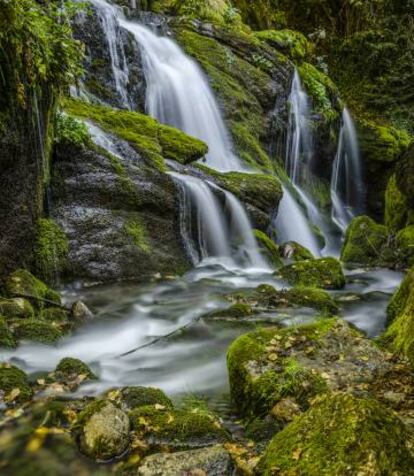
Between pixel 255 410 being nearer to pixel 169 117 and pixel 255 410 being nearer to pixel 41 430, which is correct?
pixel 41 430

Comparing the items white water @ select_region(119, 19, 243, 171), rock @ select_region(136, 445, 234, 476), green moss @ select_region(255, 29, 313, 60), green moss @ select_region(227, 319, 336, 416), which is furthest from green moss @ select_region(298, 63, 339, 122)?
rock @ select_region(136, 445, 234, 476)

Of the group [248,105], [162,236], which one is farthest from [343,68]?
[162,236]

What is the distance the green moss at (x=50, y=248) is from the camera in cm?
744

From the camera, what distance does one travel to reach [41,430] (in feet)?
11.2

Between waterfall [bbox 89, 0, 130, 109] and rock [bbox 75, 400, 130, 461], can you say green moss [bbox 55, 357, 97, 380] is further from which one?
waterfall [bbox 89, 0, 130, 109]

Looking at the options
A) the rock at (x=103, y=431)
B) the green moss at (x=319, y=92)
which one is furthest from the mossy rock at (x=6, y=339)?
the green moss at (x=319, y=92)

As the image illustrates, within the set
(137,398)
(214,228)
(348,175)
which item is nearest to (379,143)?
(348,175)

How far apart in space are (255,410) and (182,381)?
109 centimetres

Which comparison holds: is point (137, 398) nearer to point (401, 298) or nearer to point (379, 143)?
point (401, 298)

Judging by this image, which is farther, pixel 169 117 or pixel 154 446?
pixel 169 117

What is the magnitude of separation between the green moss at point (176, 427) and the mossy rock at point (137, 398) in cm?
22

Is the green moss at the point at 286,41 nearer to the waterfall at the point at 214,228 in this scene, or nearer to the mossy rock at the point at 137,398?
the waterfall at the point at 214,228

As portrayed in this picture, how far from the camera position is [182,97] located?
46.8 ft

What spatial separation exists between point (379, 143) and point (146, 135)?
37.7ft
